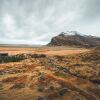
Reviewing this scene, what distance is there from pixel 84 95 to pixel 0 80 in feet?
30.8

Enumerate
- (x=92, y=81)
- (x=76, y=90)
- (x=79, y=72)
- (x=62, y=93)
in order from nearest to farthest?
1. (x=62, y=93)
2. (x=76, y=90)
3. (x=92, y=81)
4. (x=79, y=72)

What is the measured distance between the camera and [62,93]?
17688 millimetres

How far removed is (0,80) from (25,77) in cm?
277

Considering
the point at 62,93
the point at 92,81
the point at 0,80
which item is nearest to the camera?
the point at 62,93

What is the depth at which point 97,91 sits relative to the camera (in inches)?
770

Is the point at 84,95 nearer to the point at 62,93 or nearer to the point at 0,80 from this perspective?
the point at 62,93

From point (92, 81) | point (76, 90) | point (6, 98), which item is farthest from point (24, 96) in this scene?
point (92, 81)

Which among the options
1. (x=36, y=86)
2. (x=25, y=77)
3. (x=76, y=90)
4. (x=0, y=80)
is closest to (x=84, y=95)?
(x=76, y=90)

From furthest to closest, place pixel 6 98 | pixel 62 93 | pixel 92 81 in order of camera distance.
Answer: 1. pixel 92 81
2. pixel 62 93
3. pixel 6 98

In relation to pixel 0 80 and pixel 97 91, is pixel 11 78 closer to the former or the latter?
pixel 0 80

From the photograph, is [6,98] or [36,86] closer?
[6,98]

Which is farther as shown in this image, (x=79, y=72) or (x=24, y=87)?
(x=79, y=72)

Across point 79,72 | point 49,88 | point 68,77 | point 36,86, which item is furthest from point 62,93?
point 79,72

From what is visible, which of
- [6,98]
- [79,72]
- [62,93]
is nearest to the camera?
[6,98]
